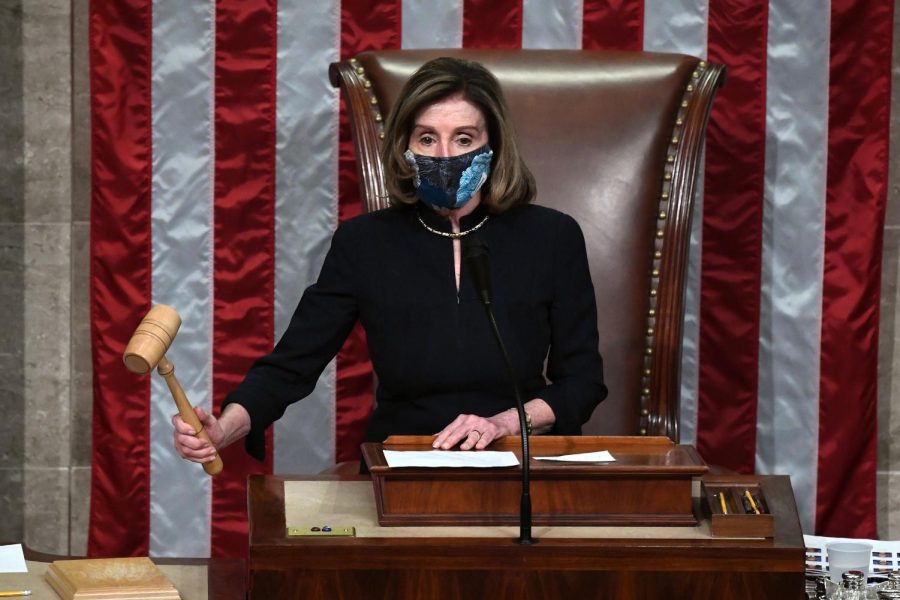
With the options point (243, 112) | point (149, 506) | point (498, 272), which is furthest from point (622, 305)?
point (149, 506)

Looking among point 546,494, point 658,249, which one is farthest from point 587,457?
point 658,249

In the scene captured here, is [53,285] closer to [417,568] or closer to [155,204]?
[155,204]

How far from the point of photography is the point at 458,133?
Answer: 8.48 ft

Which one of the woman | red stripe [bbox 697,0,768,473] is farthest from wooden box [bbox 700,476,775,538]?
red stripe [bbox 697,0,768,473]

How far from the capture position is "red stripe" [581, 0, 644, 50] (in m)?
3.34

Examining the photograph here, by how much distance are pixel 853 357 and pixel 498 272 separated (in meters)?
1.23

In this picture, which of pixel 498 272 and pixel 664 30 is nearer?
pixel 498 272

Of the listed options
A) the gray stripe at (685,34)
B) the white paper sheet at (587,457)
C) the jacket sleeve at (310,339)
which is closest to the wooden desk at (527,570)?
the white paper sheet at (587,457)

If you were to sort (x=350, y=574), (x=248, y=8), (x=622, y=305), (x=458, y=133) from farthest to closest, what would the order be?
(x=248, y=8) → (x=622, y=305) → (x=458, y=133) → (x=350, y=574)

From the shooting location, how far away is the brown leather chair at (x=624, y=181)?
3025 millimetres

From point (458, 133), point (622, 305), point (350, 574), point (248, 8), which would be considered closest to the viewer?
point (350, 574)

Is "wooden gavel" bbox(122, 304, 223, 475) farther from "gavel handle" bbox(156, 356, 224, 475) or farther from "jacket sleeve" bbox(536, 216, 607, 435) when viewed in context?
"jacket sleeve" bbox(536, 216, 607, 435)

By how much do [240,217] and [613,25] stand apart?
1067 millimetres

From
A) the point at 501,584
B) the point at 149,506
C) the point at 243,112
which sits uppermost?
the point at 243,112
